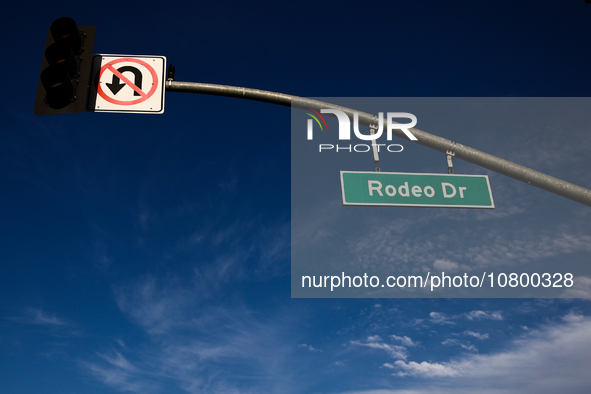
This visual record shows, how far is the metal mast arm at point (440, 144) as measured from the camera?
5.35 metres

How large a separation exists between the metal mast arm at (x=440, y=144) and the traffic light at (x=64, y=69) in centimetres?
101

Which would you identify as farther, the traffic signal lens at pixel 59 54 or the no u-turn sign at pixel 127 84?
the no u-turn sign at pixel 127 84

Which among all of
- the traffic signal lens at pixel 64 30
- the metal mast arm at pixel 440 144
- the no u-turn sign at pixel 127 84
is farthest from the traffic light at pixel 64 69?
the metal mast arm at pixel 440 144

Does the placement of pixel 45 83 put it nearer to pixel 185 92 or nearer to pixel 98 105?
pixel 98 105

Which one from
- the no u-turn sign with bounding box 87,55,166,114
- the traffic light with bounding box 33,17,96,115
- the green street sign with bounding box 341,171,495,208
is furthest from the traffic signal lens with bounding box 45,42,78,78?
the green street sign with bounding box 341,171,495,208

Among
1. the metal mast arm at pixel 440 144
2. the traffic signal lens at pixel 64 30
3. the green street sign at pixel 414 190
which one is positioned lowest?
the green street sign at pixel 414 190

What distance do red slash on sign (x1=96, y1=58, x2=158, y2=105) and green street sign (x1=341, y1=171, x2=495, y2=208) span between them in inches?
109

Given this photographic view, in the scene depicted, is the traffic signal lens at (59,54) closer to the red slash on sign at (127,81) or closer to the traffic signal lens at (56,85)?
the traffic signal lens at (56,85)

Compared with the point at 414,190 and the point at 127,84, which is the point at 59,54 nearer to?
the point at 127,84

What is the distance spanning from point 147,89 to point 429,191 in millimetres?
3851

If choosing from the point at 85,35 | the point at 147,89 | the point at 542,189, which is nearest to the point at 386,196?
the point at 542,189

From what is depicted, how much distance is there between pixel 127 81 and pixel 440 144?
4.17 metres

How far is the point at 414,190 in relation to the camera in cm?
529

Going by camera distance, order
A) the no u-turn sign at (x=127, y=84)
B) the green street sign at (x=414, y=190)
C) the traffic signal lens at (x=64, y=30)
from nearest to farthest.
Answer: the traffic signal lens at (x=64, y=30) → the green street sign at (x=414, y=190) → the no u-turn sign at (x=127, y=84)
